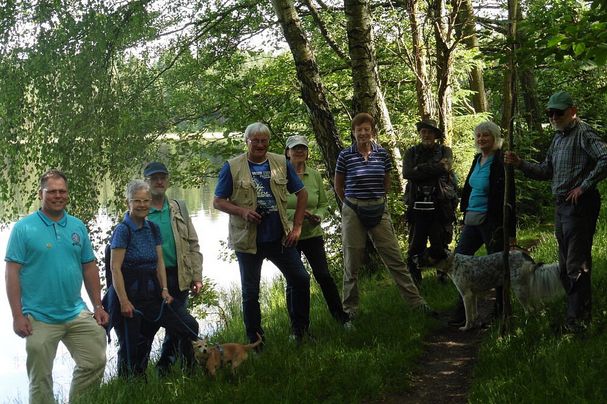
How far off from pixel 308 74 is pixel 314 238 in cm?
236

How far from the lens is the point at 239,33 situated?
13008 millimetres

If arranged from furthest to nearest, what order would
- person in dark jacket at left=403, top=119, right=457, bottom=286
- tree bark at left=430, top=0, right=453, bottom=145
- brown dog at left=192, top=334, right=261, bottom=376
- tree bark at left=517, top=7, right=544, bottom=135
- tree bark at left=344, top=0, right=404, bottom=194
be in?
tree bark at left=517, top=7, right=544, bottom=135 < tree bark at left=430, top=0, right=453, bottom=145 < tree bark at left=344, top=0, right=404, bottom=194 < person in dark jacket at left=403, top=119, right=457, bottom=286 < brown dog at left=192, top=334, right=261, bottom=376

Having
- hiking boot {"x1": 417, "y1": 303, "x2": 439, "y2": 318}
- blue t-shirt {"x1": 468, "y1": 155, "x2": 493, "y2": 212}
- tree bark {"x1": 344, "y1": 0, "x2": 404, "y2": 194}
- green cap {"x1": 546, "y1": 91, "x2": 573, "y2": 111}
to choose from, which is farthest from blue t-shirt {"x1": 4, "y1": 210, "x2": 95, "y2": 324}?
tree bark {"x1": 344, "y1": 0, "x2": 404, "y2": 194}

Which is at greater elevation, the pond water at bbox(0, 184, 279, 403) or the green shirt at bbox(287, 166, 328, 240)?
the green shirt at bbox(287, 166, 328, 240)

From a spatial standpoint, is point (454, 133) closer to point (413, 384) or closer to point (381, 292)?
point (381, 292)

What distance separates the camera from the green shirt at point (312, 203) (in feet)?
19.3

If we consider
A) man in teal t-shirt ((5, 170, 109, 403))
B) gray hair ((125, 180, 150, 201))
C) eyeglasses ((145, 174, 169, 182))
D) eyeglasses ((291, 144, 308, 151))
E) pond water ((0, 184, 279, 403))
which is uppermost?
eyeglasses ((291, 144, 308, 151))

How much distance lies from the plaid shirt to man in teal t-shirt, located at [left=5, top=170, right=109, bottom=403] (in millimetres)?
3669

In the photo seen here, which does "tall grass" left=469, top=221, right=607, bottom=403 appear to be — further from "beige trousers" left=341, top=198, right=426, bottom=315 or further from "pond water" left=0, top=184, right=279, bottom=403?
"pond water" left=0, top=184, right=279, bottom=403

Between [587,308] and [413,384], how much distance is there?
1554 mm

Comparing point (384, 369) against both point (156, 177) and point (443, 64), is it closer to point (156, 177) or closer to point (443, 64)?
point (156, 177)

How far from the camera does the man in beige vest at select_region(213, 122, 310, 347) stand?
203 inches

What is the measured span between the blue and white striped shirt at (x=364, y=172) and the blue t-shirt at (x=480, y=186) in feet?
2.83

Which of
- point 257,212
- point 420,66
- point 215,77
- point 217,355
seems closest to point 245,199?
point 257,212
